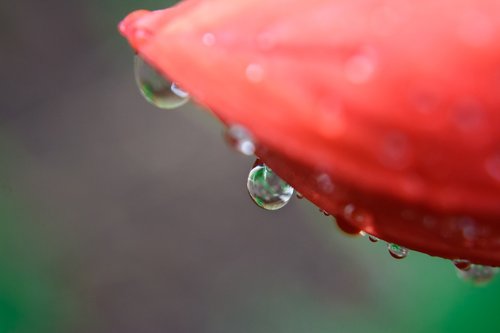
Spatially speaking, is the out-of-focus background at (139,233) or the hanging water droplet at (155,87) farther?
the out-of-focus background at (139,233)

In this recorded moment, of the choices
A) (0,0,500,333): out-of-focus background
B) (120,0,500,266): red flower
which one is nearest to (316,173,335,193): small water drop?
(120,0,500,266): red flower

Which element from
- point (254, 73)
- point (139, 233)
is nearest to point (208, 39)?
point (254, 73)

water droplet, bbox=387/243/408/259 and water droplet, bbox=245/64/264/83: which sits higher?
water droplet, bbox=245/64/264/83

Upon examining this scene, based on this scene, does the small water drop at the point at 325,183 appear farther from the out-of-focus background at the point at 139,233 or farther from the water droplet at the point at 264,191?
the out-of-focus background at the point at 139,233

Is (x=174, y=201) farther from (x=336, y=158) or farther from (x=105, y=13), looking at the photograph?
(x=336, y=158)

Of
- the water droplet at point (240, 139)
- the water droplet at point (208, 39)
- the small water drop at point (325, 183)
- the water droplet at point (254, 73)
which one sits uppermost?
the water droplet at point (208, 39)

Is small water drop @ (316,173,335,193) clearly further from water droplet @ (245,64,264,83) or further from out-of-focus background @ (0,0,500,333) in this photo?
out-of-focus background @ (0,0,500,333)

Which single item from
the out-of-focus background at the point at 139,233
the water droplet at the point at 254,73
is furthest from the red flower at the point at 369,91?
the out-of-focus background at the point at 139,233
